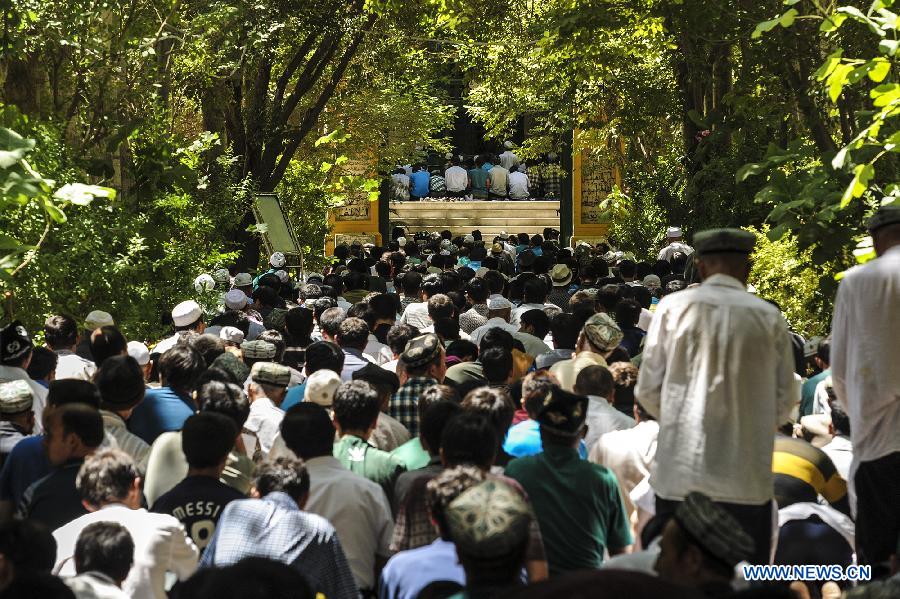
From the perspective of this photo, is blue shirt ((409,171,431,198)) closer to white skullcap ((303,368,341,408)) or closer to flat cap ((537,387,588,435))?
white skullcap ((303,368,341,408))

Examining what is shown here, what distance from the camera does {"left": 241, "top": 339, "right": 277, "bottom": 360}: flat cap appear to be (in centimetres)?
957

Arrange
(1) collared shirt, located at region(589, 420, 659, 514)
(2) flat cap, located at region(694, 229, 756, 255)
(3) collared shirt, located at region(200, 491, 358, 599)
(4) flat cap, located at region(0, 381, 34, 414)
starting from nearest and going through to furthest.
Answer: (3) collared shirt, located at region(200, 491, 358, 599) → (2) flat cap, located at region(694, 229, 756, 255) → (1) collared shirt, located at region(589, 420, 659, 514) → (4) flat cap, located at region(0, 381, 34, 414)

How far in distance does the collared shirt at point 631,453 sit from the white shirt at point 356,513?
4.70ft

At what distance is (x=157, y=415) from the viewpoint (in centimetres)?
751

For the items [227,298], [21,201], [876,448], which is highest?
[21,201]

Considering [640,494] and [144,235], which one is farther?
[144,235]

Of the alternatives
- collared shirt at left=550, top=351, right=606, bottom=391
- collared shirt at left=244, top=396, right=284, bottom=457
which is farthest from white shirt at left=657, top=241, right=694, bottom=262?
collared shirt at left=244, top=396, right=284, bottom=457

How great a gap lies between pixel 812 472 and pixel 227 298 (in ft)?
26.7

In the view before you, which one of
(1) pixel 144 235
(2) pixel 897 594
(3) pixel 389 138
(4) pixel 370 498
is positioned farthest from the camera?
(3) pixel 389 138

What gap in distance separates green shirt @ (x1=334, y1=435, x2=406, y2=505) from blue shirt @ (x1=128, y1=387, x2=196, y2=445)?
1.41 metres

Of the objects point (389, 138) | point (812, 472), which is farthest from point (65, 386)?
point (389, 138)

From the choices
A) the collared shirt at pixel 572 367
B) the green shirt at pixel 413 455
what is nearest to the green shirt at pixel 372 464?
the green shirt at pixel 413 455

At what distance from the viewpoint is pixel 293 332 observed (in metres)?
10.8

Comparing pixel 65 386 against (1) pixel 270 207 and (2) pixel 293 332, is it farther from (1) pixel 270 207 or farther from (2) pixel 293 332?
(1) pixel 270 207
